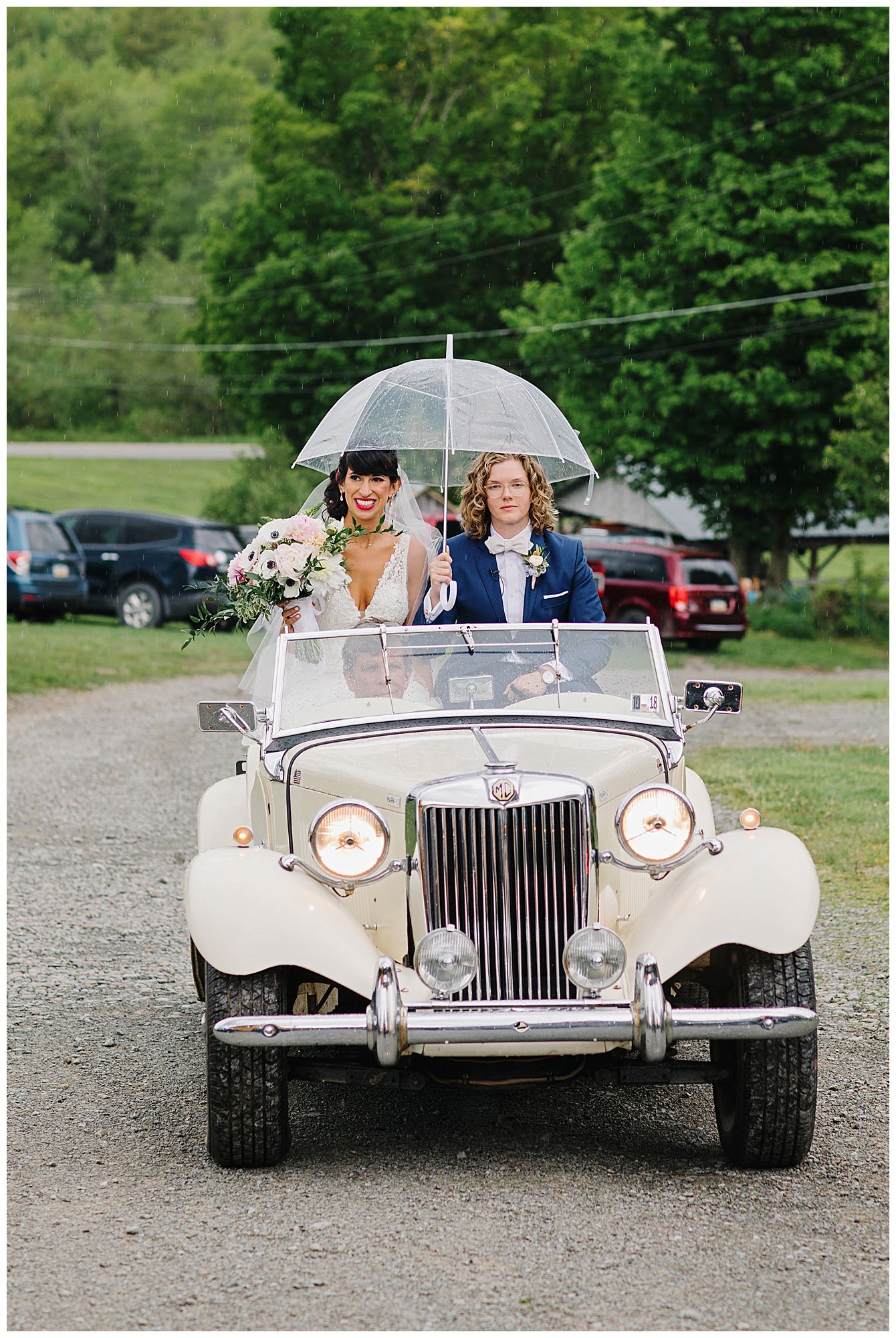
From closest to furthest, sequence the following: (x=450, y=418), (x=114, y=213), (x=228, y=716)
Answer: (x=228, y=716) → (x=450, y=418) → (x=114, y=213)

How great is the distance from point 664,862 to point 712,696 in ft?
2.79

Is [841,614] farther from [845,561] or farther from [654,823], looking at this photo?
[845,561]

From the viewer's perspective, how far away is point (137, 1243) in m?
4.34

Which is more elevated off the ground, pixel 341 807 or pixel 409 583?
pixel 409 583

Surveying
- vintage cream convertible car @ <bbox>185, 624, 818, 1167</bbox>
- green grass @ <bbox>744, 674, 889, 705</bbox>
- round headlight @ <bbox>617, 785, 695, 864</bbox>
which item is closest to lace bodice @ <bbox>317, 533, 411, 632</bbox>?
vintage cream convertible car @ <bbox>185, 624, 818, 1167</bbox>

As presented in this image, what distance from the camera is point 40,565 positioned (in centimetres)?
2756

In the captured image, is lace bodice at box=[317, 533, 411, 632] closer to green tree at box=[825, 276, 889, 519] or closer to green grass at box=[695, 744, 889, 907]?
green grass at box=[695, 744, 889, 907]

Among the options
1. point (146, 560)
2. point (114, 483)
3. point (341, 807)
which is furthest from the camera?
point (114, 483)

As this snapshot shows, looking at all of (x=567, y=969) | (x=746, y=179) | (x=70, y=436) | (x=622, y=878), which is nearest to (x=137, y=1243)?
(x=567, y=969)

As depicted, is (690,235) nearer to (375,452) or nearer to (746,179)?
(746,179)

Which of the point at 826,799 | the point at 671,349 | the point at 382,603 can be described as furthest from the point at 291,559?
the point at 671,349

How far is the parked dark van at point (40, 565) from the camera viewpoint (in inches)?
1075

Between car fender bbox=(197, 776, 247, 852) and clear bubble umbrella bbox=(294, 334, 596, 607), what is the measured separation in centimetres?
137

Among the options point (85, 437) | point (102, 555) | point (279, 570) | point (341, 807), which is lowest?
point (341, 807)
